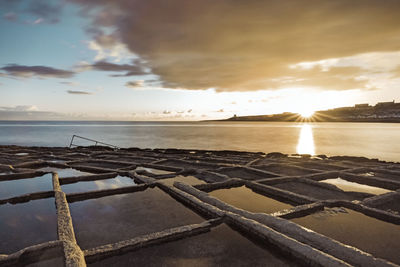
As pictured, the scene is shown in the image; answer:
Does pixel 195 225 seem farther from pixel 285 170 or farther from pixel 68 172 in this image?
pixel 68 172

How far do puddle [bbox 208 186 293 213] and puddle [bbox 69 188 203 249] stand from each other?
1293 mm

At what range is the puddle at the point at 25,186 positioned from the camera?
623 cm

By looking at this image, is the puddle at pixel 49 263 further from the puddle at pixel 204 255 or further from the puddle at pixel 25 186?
the puddle at pixel 25 186

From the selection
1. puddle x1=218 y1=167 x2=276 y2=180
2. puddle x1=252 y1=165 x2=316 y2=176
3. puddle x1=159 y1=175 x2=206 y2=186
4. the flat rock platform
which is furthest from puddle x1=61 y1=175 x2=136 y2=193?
puddle x1=252 y1=165 x2=316 y2=176

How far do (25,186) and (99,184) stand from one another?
203 cm

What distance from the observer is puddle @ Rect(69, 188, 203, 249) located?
3809mm

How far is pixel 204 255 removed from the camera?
320 centimetres

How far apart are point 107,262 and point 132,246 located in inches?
14.6

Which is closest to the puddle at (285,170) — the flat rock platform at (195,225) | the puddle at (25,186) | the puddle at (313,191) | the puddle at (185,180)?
the flat rock platform at (195,225)

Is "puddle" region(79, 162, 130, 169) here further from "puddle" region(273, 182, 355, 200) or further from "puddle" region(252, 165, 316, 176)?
"puddle" region(273, 182, 355, 200)

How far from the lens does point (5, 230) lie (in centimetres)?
394

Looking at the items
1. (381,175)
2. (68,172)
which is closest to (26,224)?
(68,172)

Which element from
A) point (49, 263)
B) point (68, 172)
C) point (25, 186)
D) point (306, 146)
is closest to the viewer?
point (49, 263)

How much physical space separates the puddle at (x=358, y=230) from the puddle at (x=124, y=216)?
2235 millimetres
